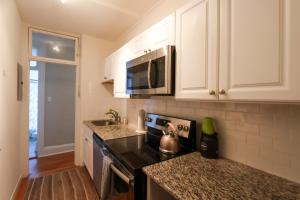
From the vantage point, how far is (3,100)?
4.83 ft

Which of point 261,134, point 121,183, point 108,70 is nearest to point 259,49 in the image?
point 261,134

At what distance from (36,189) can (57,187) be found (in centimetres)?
27

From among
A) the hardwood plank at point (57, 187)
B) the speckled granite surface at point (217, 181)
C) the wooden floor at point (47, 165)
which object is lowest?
the wooden floor at point (47, 165)

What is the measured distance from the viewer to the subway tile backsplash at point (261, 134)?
35.3 inches

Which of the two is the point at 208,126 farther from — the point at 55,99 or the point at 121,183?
the point at 55,99

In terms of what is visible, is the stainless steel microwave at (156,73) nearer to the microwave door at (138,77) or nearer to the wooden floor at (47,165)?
the microwave door at (138,77)

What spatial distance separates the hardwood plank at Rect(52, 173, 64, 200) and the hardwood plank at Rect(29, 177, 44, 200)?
17 centimetres

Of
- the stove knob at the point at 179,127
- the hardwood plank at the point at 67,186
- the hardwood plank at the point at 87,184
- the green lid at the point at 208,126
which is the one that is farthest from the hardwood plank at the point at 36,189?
the green lid at the point at 208,126

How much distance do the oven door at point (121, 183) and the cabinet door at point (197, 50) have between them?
2.31 feet

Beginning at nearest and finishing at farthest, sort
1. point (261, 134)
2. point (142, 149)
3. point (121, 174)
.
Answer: point (261, 134) → point (121, 174) → point (142, 149)

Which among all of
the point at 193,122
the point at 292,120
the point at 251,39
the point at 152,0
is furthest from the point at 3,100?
the point at 292,120

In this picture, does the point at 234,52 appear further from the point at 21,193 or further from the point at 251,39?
the point at 21,193

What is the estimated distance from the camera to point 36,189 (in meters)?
2.15

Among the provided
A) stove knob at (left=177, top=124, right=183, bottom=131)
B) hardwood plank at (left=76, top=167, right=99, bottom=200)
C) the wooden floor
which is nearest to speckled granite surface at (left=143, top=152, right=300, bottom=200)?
stove knob at (left=177, top=124, right=183, bottom=131)
